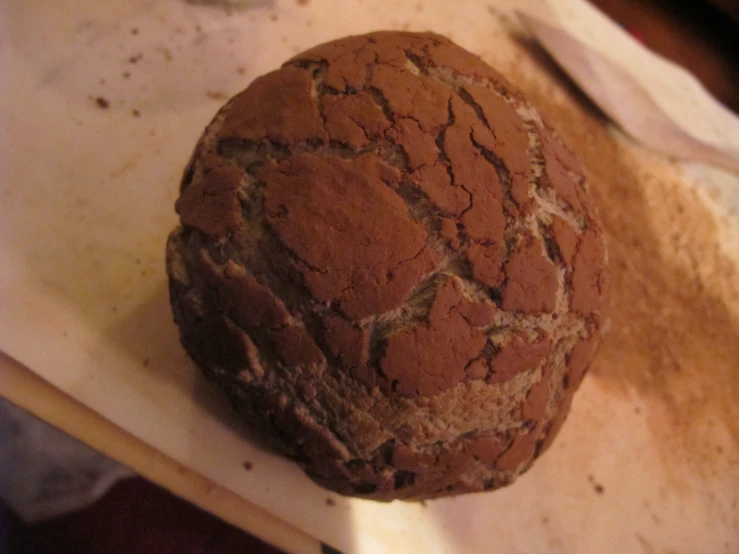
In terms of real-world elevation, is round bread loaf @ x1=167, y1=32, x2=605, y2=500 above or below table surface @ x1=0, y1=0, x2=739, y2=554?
above

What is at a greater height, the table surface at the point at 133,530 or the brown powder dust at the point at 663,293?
the brown powder dust at the point at 663,293

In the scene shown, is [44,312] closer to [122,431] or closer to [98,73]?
[122,431]

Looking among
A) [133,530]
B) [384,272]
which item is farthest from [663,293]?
[133,530]

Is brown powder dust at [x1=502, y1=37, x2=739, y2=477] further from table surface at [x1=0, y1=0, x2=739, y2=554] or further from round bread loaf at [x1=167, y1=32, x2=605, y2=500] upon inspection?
table surface at [x1=0, y1=0, x2=739, y2=554]

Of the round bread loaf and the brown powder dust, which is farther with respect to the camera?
the brown powder dust

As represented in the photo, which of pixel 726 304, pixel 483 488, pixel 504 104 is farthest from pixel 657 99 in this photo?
pixel 483 488

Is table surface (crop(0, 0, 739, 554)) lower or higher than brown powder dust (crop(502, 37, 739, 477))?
lower

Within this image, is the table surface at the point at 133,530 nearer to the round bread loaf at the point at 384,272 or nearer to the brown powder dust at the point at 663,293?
the round bread loaf at the point at 384,272

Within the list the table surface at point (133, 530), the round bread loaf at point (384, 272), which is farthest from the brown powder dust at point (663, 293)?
the table surface at point (133, 530)

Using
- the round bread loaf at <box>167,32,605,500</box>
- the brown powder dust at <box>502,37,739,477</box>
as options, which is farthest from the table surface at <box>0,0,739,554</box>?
the brown powder dust at <box>502,37,739,477</box>
